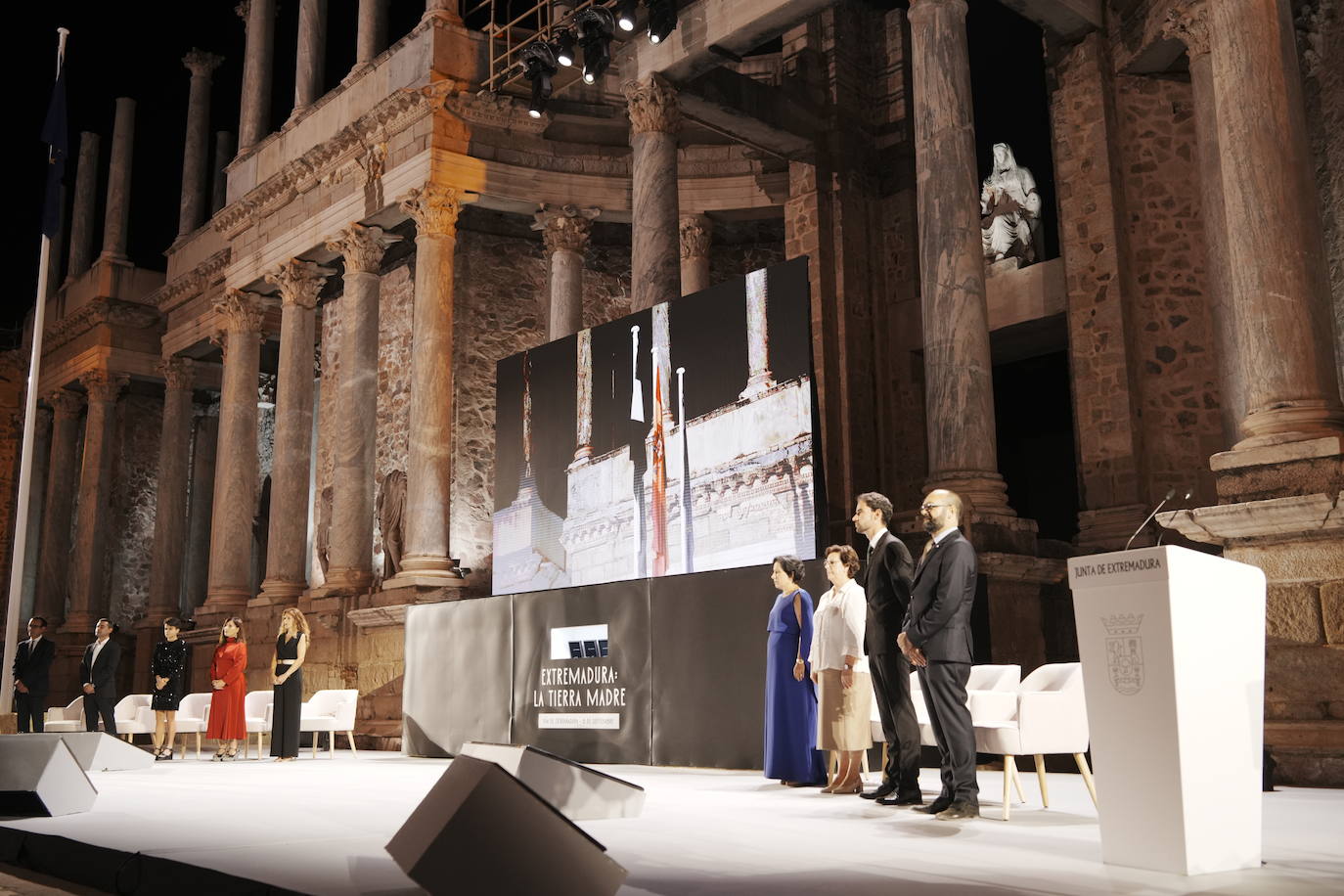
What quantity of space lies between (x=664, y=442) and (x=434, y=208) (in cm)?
673

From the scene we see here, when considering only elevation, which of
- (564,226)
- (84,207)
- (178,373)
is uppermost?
(84,207)

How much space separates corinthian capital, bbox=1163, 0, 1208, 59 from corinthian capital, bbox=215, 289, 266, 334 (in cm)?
1547

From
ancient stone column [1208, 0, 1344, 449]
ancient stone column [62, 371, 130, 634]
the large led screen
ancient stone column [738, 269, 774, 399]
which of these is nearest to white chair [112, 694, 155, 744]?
the large led screen

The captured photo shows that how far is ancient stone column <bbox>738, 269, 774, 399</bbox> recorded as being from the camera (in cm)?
1104

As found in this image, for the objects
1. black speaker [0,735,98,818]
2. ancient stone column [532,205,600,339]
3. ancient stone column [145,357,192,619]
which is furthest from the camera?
ancient stone column [145,357,192,619]

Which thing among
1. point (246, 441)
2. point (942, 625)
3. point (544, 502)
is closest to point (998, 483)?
point (544, 502)

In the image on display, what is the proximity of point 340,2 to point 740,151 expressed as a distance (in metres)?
10.4

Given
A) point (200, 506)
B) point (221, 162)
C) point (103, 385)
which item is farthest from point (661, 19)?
point (200, 506)

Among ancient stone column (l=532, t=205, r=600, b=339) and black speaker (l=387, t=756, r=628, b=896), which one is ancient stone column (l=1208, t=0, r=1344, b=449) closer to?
black speaker (l=387, t=756, r=628, b=896)

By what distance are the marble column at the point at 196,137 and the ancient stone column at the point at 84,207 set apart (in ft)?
11.7

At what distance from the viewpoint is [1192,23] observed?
1195 cm

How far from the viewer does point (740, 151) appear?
18047 mm

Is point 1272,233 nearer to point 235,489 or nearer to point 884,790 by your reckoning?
point 884,790

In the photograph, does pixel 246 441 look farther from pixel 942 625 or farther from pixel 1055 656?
pixel 942 625
